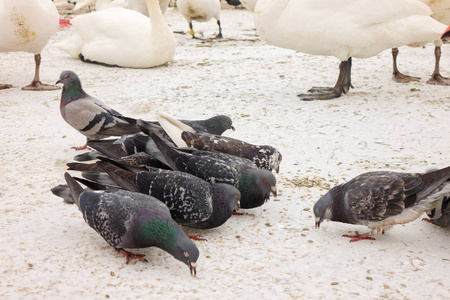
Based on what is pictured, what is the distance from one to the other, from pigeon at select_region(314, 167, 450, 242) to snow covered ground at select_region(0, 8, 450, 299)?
0.15m

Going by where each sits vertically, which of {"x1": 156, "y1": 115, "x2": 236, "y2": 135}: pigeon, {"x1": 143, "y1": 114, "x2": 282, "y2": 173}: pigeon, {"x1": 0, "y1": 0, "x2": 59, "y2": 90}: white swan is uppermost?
{"x1": 0, "y1": 0, "x2": 59, "y2": 90}: white swan

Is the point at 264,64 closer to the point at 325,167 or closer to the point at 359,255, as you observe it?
the point at 325,167

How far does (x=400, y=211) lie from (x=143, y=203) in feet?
4.93

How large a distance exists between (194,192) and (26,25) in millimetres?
4545

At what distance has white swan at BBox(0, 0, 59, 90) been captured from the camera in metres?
6.62

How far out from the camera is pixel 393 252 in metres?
3.09

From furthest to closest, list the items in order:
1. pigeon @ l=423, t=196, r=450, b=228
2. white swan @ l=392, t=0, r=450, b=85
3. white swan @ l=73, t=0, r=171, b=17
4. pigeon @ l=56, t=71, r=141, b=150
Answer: white swan @ l=73, t=0, r=171, b=17 → white swan @ l=392, t=0, r=450, b=85 → pigeon @ l=56, t=71, r=141, b=150 → pigeon @ l=423, t=196, r=450, b=228

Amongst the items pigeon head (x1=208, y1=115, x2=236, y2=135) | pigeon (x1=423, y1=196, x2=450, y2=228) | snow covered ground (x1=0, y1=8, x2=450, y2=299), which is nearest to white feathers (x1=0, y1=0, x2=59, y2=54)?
snow covered ground (x1=0, y1=8, x2=450, y2=299)

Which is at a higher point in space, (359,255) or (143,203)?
(143,203)

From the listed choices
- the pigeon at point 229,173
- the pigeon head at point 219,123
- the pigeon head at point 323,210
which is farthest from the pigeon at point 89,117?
the pigeon head at point 323,210

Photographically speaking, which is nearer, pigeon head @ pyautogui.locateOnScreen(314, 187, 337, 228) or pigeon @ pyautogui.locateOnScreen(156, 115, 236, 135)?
pigeon head @ pyautogui.locateOnScreen(314, 187, 337, 228)

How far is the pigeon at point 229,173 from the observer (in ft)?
11.8

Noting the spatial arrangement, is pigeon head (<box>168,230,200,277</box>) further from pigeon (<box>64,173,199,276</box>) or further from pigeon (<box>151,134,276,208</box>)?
pigeon (<box>151,134,276,208</box>)

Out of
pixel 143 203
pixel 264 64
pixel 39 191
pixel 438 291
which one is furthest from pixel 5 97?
pixel 438 291
